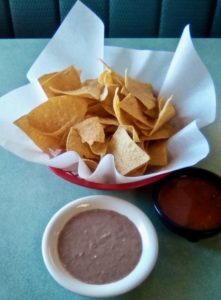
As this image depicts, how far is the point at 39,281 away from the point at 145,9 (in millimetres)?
1440

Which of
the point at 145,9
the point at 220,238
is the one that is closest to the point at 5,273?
the point at 220,238

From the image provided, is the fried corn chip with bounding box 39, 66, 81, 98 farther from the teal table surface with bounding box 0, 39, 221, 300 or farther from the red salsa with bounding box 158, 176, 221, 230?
the red salsa with bounding box 158, 176, 221, 230

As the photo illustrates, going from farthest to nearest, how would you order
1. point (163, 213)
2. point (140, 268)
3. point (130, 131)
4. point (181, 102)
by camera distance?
point (181, 102), point (130, 131), point (163, 213), point (140, 268)

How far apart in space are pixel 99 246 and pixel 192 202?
0.73ft

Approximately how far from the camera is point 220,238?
86 cm

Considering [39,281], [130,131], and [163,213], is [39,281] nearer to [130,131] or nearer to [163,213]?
[163,213]

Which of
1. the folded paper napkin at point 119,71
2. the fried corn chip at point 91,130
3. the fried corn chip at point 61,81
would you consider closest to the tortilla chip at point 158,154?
the folded paper napkin at point 119,71

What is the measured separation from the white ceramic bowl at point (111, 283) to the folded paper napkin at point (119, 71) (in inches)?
2.8

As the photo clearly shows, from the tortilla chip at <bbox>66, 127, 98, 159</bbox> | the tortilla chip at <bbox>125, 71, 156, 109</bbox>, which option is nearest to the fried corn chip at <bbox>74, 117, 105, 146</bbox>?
the tortilla chip at <bbox>66, 127, 98, 159</bbox>

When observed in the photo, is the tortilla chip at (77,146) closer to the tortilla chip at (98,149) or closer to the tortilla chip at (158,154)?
the tortilla chip at (98,149)

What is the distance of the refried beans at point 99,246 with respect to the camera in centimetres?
74

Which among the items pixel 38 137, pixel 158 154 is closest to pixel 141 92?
pixel 158 154

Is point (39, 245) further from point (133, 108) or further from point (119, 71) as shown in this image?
point (119, 71)

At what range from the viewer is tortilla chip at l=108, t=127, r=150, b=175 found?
0.88 metres
